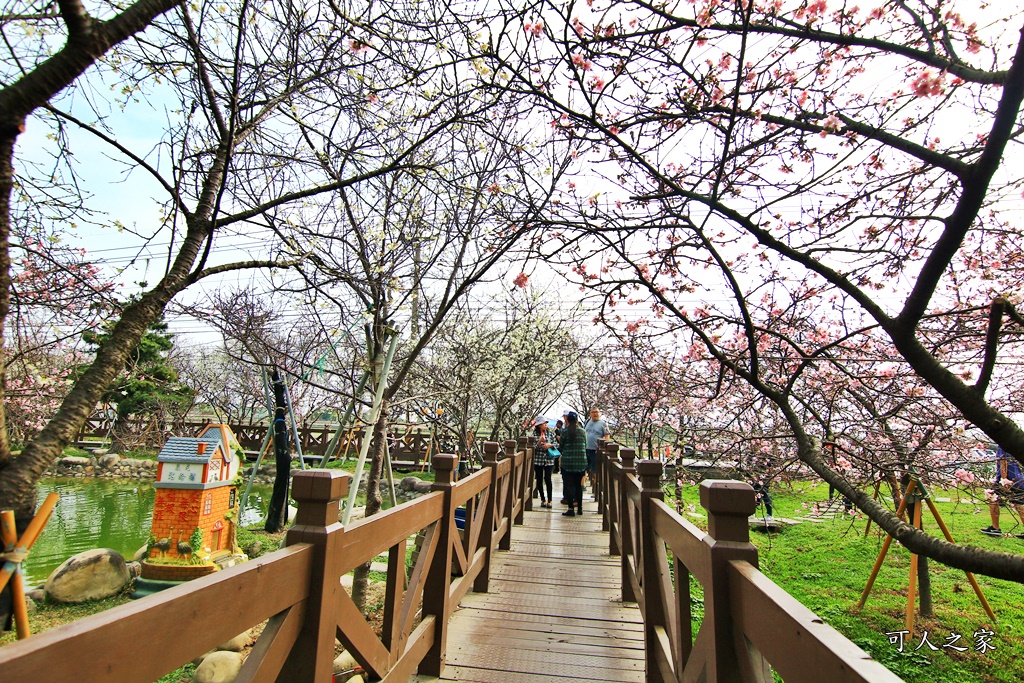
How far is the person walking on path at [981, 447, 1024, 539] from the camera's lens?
3437 mm

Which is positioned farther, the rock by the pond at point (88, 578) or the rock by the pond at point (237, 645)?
the rock by the pond at point (88, 578)

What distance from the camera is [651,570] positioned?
300 cm

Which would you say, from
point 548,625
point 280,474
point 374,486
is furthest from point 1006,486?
point 280,474

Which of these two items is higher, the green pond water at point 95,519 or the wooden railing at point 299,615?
the wooden railing at point 299,615

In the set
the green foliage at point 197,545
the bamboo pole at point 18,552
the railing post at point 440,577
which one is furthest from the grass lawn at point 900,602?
the green foliage at point 197,545

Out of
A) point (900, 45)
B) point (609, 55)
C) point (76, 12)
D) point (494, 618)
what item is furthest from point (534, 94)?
point (494, 618)

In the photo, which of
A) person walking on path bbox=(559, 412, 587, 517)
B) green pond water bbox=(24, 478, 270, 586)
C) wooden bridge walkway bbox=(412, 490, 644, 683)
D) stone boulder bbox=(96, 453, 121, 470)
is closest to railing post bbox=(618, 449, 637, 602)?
wooden bridge walkway bbox=(412, 490, 644, 683)

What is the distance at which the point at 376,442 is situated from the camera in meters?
5.48

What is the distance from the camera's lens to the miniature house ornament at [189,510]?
275 inches

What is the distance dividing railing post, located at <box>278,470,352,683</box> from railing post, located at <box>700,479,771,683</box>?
1103 millimetres

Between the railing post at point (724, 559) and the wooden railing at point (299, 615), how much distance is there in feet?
3.72

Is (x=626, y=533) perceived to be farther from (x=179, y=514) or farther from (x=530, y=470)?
(x=179, y=514)

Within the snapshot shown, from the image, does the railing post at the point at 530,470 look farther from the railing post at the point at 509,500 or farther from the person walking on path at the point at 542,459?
the railing post at the point at 509,500

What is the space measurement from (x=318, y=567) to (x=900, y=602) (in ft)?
23.7
